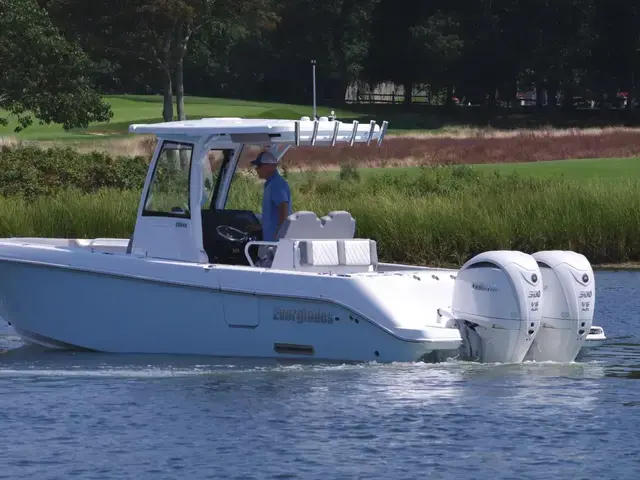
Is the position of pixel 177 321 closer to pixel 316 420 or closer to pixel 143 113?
pixel 316 420

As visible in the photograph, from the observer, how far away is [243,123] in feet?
42.7

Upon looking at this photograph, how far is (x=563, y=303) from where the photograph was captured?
1177cm

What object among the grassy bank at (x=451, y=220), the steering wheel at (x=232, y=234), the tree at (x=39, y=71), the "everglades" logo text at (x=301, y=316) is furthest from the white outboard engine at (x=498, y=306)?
the tree at (x=39, y=71)

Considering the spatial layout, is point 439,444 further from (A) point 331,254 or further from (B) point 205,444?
(A) point 331,254

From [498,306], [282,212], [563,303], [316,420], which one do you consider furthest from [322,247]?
[316,420]

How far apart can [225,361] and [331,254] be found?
1.21m

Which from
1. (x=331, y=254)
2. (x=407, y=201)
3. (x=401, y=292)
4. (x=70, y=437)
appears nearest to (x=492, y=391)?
(x=401, y=292)

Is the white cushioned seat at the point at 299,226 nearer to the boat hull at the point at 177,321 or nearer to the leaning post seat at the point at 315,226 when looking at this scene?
the leaning post seat at the point at 315,226

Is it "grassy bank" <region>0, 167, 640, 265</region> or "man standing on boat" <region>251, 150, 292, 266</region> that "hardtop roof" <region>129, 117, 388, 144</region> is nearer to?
"man standing on boat" <region>251, 150, 292, 266</region>

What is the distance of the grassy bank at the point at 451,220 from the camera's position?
22.3m

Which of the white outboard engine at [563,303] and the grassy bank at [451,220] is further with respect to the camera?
the grassy bank at [451,220]

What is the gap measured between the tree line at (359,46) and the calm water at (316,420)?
40.8 m

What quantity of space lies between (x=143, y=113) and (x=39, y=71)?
27.7 meters

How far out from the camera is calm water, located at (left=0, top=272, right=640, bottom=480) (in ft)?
31.7
